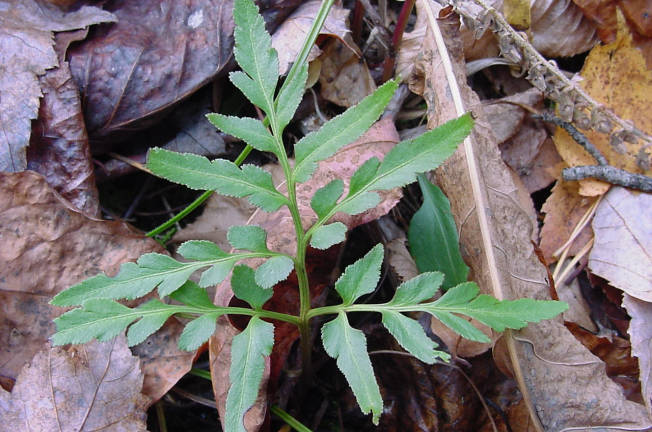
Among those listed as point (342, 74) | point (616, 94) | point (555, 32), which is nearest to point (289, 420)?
point (342, 74)

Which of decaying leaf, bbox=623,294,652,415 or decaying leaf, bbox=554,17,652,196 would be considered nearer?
decaying leaf, bbox=623,294,652,415

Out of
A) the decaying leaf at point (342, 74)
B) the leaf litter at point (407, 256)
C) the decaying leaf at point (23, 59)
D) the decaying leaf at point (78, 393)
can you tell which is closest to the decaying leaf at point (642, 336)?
the leaf litter at point (407, 256)

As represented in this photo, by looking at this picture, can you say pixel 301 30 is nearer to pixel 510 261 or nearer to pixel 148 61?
pixel 148 61

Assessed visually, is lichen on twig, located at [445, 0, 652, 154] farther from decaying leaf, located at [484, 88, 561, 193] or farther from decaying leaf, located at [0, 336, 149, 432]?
decaying leaf, located at [0, 336, 149, 432]

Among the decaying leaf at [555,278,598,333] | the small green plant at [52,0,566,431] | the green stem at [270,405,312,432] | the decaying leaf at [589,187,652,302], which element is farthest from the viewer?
the decaying leaf at [555,278,598,333]

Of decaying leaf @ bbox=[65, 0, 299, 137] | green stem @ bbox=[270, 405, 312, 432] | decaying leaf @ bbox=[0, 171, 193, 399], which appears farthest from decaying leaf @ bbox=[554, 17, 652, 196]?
decaying leaf @ bbox=[0, 171, 193, 399]

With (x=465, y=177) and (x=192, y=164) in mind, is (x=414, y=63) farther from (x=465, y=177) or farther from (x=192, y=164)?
(x=192, y=164)

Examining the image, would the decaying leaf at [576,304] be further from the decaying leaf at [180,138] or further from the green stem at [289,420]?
the decaying leaf at [180,138]
